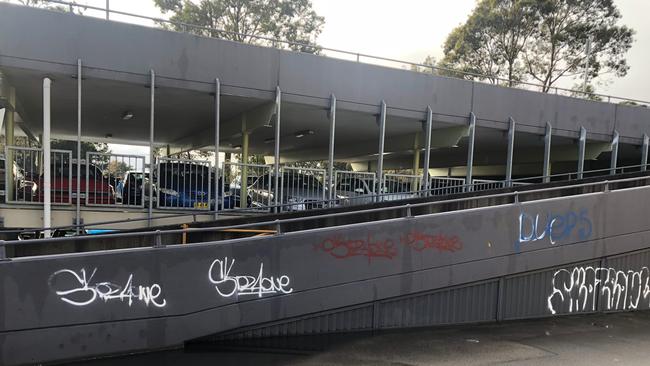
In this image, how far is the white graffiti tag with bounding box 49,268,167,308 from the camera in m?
5.59

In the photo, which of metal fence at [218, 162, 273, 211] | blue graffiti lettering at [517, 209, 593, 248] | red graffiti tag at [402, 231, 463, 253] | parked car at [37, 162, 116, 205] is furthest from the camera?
metal fence at [218, 162, 273, 211]

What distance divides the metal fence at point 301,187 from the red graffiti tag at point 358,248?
5019mm

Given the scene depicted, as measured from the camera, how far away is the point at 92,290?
18.8 ft

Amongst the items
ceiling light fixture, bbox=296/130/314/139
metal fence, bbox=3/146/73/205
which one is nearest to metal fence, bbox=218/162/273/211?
metal fence, bbox=3/146/73/205

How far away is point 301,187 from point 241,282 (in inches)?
249

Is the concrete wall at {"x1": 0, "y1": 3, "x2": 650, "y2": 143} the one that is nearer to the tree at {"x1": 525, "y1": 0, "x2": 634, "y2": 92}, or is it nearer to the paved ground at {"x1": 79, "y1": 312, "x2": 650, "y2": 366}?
the paved ground at {"x1": 79, "y1": 312, "x2": 650, "y2": 366}

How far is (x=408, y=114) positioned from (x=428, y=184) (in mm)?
2635

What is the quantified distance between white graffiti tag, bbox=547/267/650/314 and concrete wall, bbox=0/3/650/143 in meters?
6.66

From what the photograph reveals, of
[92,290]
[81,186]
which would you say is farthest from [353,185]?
[92,290]

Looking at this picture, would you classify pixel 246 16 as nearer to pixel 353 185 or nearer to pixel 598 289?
pixel 353 185

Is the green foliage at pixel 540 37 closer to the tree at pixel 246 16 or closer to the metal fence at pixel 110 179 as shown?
the tree at pixel 246 16

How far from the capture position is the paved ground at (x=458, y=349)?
592 centimetres

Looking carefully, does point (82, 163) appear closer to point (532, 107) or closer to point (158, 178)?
point (158, 178)

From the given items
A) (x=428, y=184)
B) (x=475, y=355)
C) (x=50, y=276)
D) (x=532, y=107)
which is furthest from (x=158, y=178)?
(x=532, y=107)
